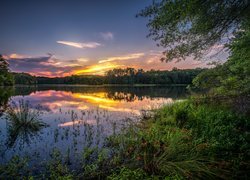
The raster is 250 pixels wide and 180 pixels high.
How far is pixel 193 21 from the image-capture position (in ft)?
24.0

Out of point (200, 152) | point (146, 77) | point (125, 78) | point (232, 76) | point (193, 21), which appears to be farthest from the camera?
point (125, 78)

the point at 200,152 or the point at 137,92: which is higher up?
the point at 200,152

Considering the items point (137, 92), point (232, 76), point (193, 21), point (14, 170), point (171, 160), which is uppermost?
point (193, 21)

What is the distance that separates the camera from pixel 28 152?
7.10 metres

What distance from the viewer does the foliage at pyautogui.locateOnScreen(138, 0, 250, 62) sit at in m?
6.00

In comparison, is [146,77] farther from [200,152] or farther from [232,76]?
[200,152]

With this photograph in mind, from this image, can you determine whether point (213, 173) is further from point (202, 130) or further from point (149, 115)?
point (149, 115)

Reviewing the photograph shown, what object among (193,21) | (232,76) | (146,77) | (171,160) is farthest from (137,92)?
(146,77)

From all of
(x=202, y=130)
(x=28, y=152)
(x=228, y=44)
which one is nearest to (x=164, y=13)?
(x=228, y=44)

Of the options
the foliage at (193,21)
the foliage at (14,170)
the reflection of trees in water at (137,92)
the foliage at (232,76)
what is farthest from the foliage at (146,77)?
the foliage at (14,170)

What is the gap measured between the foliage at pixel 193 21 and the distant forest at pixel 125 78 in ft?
309

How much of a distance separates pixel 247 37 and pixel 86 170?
8.77 meters

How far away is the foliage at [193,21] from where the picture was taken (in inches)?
236

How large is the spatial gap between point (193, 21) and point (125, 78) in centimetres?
11557
